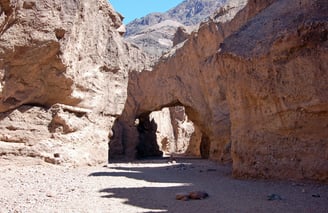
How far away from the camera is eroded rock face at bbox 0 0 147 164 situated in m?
8.84

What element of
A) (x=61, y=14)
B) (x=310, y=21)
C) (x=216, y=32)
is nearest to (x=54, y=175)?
(x=61, y=14)

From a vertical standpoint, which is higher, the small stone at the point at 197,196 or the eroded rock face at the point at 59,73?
the eroded rock face at the point at 59,73

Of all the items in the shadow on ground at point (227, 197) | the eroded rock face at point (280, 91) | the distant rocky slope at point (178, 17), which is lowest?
the shadow on ground at point (227, 197)

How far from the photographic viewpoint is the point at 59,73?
32.6ft

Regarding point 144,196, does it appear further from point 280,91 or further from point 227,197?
point 280,91

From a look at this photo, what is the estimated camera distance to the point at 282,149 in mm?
7188

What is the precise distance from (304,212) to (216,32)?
1458 centimetres

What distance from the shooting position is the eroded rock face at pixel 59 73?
348 inches

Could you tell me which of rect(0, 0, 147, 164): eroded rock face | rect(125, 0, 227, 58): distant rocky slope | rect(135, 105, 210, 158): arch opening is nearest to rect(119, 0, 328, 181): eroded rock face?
rect(0, 0, 147, 164): eroded rock face

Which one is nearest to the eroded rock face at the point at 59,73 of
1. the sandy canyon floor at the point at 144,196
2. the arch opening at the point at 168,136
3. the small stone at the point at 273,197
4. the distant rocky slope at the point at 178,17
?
the sandy canyon floor at the point at 144,196

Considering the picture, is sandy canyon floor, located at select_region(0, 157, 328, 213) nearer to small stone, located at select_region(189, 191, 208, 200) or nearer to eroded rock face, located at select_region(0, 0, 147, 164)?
small stone, located at select_region(189, 191, 208, 200)

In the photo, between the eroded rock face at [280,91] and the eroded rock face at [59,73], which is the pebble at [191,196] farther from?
the eroded rock face at [59,73]

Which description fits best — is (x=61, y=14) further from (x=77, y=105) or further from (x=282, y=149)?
(x=282, y=149)

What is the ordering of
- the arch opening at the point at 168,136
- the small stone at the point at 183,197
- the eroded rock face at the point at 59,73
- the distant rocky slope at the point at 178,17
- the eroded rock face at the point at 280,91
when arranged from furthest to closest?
1. the distant rocky slope at the point at 178,17
2. the arch opening at the point at 168,136
3. the eroded rock face at the point at 59,73
4. the eroded rock face at the point at 280,91
5. the small stone at the point at 183,197
